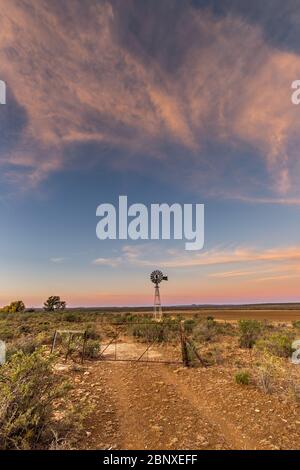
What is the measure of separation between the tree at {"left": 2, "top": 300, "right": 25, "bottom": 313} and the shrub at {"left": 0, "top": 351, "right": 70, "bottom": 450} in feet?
204

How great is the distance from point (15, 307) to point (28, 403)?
6389 cm

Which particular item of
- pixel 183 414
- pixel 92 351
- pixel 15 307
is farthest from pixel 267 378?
pixel 15 307

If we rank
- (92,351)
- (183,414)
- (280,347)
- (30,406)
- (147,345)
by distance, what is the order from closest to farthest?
(30,406)
(183,414)
(92,351)
(280,347)
(147,345)

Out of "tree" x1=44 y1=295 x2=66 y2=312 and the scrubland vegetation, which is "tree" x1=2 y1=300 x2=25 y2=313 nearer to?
"tree" x1=44 y1=295 x2=66 y2=312

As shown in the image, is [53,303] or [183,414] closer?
[183,414]

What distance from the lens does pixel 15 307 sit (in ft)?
213

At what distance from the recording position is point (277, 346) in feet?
51.0

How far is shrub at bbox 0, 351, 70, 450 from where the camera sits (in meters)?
5.83

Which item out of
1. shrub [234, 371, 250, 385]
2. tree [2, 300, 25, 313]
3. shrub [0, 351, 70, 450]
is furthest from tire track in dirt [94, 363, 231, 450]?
tree [2, 300, 25, 313]

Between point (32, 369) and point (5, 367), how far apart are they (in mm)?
585

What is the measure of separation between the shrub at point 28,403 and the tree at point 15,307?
62.3m

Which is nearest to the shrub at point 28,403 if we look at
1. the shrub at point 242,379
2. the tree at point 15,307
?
the shrub at point 242,379

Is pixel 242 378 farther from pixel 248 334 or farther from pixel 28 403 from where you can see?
pixel 248 334
